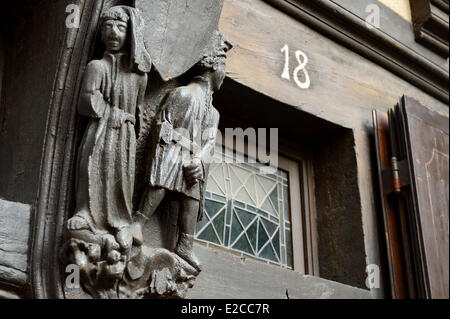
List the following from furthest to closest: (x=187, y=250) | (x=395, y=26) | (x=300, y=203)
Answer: (x=395, y=26)
(x=300, y=203)
(x=187, y=250)

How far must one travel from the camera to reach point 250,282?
249 centimetres

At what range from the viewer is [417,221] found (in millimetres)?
2914

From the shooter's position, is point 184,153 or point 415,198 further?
point 415,198

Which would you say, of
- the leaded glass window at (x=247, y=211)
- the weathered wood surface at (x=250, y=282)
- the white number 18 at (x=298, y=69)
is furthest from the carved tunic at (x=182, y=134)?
the white number 18 at (x=298, y=69)

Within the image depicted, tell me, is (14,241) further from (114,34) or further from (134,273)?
(114,34)

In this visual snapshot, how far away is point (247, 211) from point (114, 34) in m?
1.08

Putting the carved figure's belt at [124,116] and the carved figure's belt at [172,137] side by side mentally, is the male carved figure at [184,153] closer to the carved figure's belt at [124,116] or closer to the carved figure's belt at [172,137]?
the carved figure's belt at [172,137]

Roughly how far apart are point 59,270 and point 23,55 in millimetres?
791

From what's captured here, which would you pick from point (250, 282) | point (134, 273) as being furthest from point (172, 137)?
point (250, 282)

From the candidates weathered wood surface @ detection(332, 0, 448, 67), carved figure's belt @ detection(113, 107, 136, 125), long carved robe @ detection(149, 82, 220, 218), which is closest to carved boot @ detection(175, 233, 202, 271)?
long carved robe @ detection(149, 82, 220, 218)

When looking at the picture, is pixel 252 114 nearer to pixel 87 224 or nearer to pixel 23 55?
pixel 23 55

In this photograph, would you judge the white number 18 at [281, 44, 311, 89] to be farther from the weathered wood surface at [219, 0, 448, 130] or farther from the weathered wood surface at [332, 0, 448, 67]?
the weathered wood surface at [332, 0, 448, 67]

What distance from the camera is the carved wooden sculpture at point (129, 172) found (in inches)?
75.4
